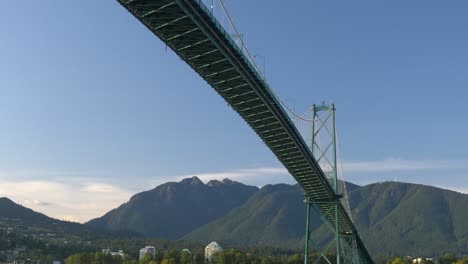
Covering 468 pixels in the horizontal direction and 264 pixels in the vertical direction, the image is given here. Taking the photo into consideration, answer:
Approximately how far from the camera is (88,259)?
143000 millimetres

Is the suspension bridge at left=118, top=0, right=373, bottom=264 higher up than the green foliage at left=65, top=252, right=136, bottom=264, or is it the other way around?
the suspension bridge at left=118, top=0, right=373, bottom=264

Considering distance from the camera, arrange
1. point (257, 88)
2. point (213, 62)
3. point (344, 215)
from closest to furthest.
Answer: point (213, 62), point (257, 88), point (344, 215)

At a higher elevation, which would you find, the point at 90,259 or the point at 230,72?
the point at 230,72

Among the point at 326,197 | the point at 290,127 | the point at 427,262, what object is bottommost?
the point at 427,262

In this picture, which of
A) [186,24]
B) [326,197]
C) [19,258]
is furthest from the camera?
[19,258]

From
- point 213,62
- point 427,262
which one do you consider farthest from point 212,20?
point 427,262

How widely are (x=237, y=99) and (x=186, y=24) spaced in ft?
43.7

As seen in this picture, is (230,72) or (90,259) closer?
(230,72)

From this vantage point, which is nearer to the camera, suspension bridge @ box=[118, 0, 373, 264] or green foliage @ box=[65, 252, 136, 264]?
suspension bridge @ box=[118, 0, 373, 264]

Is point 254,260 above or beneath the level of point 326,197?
beneath

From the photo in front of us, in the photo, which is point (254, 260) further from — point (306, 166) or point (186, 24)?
point (186, 24)

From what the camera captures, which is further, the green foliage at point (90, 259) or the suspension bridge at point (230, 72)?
the green foliage at point (90, 259)

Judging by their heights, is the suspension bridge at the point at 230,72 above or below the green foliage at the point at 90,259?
above

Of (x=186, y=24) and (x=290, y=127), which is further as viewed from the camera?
(x=290, y=127)
